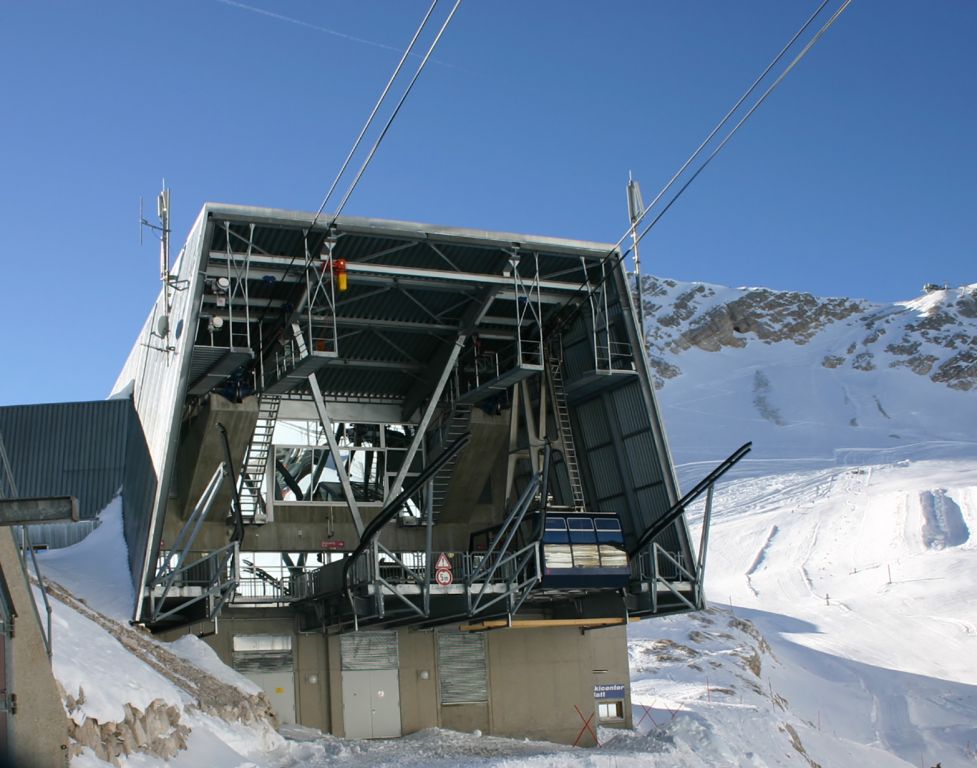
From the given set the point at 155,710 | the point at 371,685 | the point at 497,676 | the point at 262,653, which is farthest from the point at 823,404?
the point at 155,710

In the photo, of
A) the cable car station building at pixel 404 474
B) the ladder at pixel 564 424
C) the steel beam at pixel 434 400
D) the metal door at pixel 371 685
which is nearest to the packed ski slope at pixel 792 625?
the metal door at pixel 371 685

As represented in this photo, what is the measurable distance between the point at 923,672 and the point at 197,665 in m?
44.2

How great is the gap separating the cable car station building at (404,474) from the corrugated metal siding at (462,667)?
7 cm

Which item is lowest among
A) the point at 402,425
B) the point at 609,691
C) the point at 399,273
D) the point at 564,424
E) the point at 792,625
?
A: the point at 792,625

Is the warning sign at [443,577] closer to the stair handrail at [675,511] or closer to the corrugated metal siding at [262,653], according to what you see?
the stair handrail at [675,511]

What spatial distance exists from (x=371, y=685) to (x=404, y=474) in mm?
6053

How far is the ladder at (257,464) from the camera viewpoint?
35.6 meters

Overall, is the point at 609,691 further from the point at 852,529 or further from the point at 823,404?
the point at 823,404

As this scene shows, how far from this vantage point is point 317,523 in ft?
124

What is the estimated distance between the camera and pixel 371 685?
1341 inches

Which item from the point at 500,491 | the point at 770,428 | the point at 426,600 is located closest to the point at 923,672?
the point at 500,491

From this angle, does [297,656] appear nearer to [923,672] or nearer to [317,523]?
[317,523]

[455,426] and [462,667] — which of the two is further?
[455,426]

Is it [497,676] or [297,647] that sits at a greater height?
[297,647]
